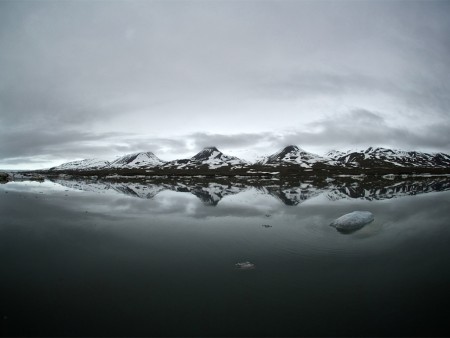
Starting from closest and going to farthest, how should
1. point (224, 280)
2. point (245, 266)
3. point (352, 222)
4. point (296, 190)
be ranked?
point (224, 280)
point (245, 266)
point (352, 222)
point (296, 190)

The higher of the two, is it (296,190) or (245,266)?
(296,190)

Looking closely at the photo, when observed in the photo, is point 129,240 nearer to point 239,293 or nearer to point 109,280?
point 109,280

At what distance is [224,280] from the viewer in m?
12.2

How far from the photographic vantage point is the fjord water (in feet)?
29.2

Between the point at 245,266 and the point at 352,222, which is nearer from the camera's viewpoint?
the point at 245,266

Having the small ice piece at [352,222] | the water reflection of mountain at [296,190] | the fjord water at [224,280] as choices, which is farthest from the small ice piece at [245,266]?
the water reflection of mountain at [296,190]

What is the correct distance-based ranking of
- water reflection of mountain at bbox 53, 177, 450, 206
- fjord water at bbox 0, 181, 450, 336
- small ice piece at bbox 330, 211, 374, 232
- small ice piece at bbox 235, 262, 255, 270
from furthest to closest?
1. water reflection of mountain at bbox 53, 177, 450, 206
2. small ice piece at bbox 330, 211, 374, 232
3. small ice piece at bbox 235, 262, 255, 270
4. fjord water at bbox 0, 181, 450, 336

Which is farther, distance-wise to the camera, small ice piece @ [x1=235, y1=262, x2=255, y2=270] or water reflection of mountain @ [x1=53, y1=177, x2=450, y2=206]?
water reflection of mountain @ [x1=53, y1=177, x2=450, y2=206]

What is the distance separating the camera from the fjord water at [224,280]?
29.2ft

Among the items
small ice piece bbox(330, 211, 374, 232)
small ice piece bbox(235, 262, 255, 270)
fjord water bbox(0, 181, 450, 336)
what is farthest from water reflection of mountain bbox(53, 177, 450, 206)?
small ice piece bbox(235, 262, 255, 270)

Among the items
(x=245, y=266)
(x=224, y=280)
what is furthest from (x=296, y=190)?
(x=224, y=280)

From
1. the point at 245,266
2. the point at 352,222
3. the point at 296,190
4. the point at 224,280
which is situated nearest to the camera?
the point at 224,280

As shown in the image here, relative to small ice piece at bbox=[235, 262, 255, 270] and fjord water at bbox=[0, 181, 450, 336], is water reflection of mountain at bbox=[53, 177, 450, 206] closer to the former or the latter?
fjord water at bbox=[0, 181, 450, 336]

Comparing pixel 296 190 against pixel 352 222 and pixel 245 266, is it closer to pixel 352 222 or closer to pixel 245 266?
pixel 352 222
